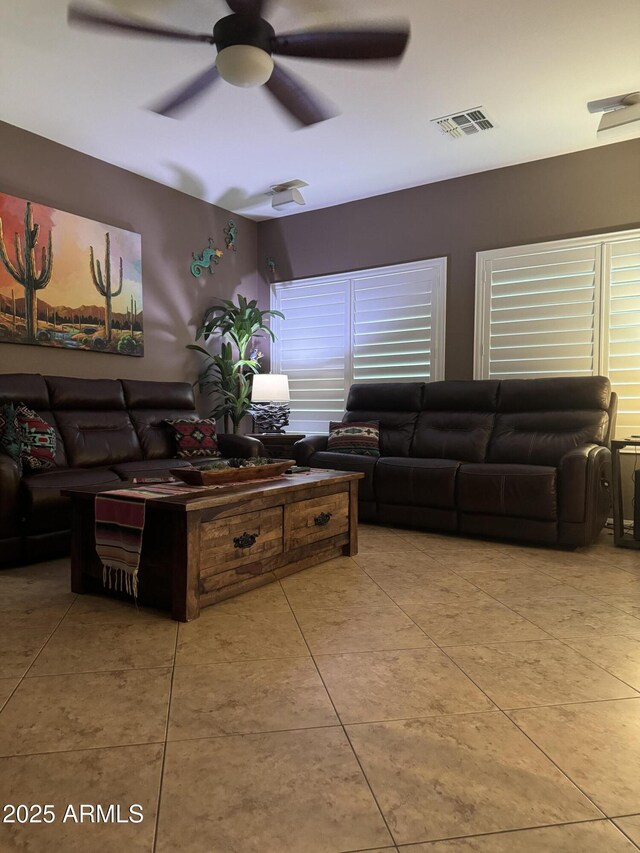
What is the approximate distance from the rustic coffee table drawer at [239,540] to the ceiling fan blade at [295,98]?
2.26 metres

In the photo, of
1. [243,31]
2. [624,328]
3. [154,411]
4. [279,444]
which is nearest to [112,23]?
[243,31]

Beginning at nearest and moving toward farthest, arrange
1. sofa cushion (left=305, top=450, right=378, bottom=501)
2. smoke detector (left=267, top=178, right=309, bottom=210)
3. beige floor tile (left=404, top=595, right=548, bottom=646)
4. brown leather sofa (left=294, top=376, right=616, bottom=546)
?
beige floor tile (left=404, top=595, right=548, bottom=646)
brown leather sofa (left=294, top=376, right=616, bottom=546)
sofa cushion (left=305, top=450, right=378, bottom=501)
smoke detector (left=267, top=178, right=309, bottom=210)

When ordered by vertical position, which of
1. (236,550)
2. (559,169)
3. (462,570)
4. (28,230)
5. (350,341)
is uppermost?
(559,169)

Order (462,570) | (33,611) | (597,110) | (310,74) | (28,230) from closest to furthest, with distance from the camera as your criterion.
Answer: (33,611)
(462,570)
(310,74)
(597,110)
(28,230)

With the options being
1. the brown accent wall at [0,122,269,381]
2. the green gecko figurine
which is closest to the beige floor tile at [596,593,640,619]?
the brown accent wall at [0,122,269,381]

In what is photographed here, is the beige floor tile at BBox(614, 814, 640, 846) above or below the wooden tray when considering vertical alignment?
below

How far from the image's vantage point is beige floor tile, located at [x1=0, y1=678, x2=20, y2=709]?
163cm

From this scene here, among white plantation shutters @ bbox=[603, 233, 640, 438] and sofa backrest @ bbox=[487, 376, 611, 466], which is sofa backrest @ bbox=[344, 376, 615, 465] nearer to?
sofa backrest @ bbox=[487, 376, 611, 466]

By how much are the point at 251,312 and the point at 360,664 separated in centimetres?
399

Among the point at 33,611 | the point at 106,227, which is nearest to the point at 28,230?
the point at 106,227

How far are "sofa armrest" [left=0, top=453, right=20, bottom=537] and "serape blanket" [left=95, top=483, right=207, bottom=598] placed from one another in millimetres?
746

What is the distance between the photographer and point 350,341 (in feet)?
17.8

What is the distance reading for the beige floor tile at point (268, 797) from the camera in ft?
3.63

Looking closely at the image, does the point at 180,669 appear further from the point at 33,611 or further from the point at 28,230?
the point at 28,230
